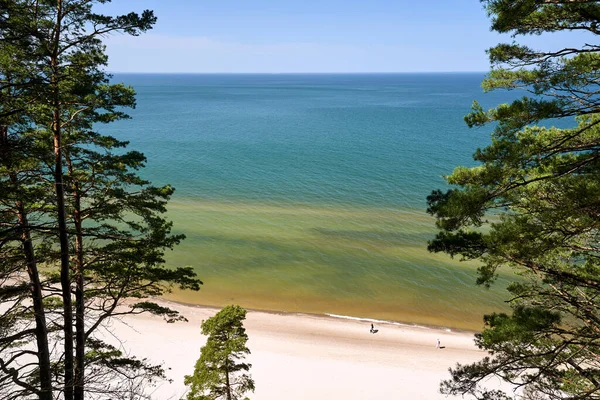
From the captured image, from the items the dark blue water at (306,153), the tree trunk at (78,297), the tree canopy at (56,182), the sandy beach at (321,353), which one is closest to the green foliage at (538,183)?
the tree canopy at (56,182)

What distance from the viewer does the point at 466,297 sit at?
19766mm

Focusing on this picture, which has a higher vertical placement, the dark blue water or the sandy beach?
the dark blue water

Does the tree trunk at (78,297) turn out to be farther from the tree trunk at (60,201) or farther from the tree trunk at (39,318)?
the tree trunk at (39,318)

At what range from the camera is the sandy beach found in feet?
43.4

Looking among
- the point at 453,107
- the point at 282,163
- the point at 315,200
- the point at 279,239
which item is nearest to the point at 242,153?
the point at 282,163

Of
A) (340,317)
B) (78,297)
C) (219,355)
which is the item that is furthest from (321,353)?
(78,297)

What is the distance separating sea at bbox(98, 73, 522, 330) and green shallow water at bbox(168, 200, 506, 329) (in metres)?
0.08

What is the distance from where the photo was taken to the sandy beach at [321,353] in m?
13.2

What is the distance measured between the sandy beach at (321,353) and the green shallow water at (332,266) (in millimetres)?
1392

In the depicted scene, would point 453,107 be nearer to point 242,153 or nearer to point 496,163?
point 242,153

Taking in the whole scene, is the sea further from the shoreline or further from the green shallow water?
the shoreline

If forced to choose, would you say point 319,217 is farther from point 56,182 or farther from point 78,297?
point 56,182

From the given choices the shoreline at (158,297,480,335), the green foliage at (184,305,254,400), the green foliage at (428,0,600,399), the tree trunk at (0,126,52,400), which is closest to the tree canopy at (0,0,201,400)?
the tree trunk at (0,126,52,400)

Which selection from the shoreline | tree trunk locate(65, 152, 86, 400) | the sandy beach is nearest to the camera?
tree trunk locate(65, 152, 86, 400)
